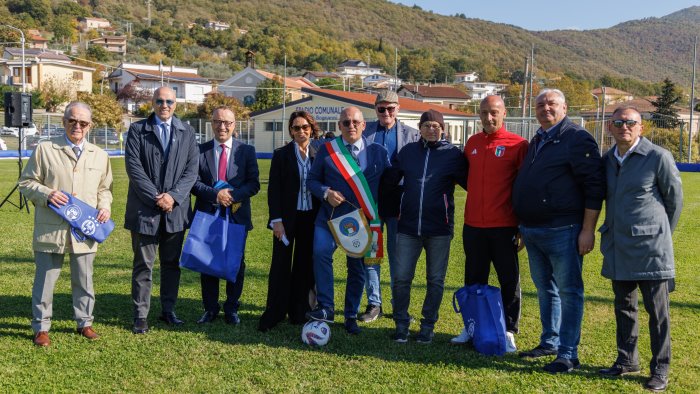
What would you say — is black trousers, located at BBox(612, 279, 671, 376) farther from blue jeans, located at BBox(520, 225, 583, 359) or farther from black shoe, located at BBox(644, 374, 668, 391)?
blue jeans, located at BBox(520, 225, 583, 359)

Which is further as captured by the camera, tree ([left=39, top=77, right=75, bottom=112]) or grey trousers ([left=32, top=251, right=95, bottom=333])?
tree ([left=39, top=77, right=75, bottom=112])

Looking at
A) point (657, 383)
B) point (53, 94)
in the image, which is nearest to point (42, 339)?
point (657, 383)

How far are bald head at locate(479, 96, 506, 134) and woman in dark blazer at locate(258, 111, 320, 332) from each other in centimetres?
142

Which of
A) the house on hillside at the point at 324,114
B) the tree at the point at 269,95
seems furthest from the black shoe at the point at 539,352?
the tree at the point at 269,95

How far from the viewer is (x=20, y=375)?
4172mm

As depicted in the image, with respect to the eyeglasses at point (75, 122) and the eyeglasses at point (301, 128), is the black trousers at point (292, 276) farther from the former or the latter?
the eyeglasses at point (75, 122)

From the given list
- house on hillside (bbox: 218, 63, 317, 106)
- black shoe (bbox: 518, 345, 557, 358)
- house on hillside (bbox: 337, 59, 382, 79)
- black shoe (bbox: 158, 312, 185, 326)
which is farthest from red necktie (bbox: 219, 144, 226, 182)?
house on hillside (bbox: 337, 59, 382, 79)

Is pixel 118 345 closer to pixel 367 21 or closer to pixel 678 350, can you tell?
pixel 678 350

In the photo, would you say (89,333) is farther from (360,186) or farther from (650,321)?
(650,321)

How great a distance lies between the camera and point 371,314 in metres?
5.65

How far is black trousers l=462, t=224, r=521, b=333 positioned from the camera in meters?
4.73

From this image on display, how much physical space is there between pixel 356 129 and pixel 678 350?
9.51ft

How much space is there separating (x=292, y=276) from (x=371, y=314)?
76 cm

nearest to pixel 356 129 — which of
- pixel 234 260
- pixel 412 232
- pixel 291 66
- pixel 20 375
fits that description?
pixel 412 232
